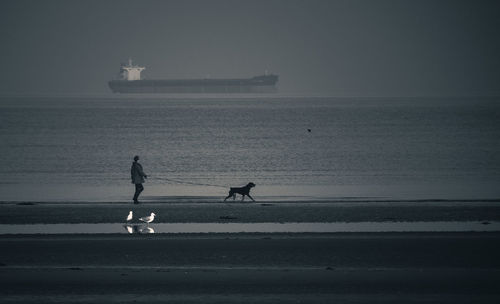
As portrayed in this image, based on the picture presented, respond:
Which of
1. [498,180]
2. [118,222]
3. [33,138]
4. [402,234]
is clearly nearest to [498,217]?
[402,234]

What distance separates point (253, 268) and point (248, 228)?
514 centimetres

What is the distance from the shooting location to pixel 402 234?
689 inches

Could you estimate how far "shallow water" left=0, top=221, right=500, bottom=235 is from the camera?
61.3 ft

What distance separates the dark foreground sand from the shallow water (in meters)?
1.17

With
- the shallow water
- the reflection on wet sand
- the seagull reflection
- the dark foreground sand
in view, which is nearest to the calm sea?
the shallow water

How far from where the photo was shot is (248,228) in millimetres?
19109

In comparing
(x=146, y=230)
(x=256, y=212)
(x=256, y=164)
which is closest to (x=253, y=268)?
(x=146, y=230)

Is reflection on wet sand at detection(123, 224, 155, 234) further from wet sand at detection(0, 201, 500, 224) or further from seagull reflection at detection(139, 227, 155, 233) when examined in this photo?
wet sand at detection(0, 201, 500, 224)

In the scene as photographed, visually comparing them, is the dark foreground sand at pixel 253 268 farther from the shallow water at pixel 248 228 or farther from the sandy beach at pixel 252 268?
the shallow water at pixel 248 228

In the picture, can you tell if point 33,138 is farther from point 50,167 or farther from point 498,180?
point 498,180

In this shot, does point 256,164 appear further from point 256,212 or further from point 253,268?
point 253,268

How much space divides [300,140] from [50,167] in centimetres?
3499

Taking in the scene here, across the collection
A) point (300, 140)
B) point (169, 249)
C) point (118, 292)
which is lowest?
point (118, 292)

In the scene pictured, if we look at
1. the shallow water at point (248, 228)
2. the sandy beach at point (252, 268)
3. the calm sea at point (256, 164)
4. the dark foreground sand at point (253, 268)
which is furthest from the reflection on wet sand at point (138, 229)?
the calm sea at point (256, 164)
